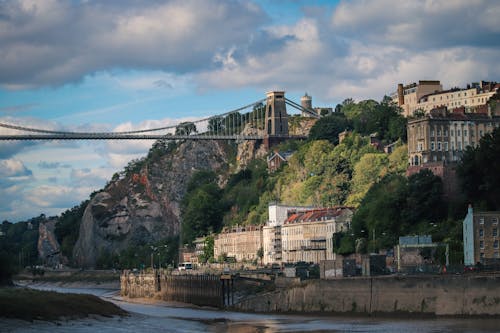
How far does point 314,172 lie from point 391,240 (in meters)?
54.3

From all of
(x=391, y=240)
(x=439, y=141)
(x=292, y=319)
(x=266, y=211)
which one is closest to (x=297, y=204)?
(x=266, y=211)

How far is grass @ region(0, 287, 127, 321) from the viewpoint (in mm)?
64438

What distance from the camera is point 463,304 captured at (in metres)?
67.4

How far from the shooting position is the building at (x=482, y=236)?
85438 millimetres

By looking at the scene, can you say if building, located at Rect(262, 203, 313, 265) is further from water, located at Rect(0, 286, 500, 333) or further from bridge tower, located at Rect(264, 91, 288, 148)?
water, located at Rect(0, 286, 500, 333)

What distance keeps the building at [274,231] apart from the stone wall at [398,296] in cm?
5821

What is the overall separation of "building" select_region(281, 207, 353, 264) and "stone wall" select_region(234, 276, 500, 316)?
4054cm

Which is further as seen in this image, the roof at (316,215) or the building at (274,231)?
the building at (274,231)

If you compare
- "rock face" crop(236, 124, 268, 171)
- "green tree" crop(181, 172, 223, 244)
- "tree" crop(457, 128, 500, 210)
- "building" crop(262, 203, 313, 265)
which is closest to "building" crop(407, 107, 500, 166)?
"tree" crop(457, 128, 500, 210)

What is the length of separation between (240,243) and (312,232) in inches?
838

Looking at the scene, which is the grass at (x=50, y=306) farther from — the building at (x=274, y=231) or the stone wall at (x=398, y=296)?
the building at (x=274, y=231)

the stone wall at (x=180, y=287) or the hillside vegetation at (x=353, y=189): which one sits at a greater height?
the hillside vegetation at (x=353, y=189)

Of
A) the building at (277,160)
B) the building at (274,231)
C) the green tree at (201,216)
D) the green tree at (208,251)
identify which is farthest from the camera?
the building at (277,160)

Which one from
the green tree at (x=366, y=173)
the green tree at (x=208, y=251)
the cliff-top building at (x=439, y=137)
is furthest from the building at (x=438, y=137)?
the green tree at (x=208, y=251)
